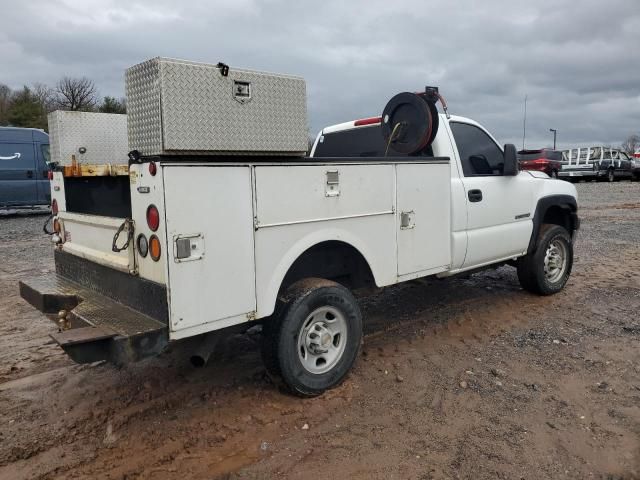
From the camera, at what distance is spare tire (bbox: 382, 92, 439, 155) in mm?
4832

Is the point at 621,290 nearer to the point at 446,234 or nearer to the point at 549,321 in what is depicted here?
the point at 549,321

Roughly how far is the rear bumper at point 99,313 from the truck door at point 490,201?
3014mm

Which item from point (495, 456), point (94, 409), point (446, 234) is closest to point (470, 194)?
point (446, 234)

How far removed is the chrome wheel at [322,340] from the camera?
3836 millimetres

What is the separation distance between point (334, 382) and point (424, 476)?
111cm

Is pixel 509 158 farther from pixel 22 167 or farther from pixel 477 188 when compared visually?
pixel 22 167

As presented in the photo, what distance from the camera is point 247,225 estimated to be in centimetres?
335

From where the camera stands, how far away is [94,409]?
3.77 m

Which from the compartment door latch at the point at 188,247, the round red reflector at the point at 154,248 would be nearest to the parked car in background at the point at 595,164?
the compartment door latch at the point at 188,247

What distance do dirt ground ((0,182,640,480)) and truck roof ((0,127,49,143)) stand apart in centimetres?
1148

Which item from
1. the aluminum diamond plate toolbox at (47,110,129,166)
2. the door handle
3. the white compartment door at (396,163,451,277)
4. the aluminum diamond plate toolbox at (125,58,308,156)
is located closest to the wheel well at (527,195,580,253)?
the door handle

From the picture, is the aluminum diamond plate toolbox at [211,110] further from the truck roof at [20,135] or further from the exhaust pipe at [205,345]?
the truck roof at [20,135]

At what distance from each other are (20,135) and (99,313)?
14298 mm

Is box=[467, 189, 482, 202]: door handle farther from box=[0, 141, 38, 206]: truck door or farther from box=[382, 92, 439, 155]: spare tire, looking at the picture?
box=[0, 141, 38, 206]: truck door
